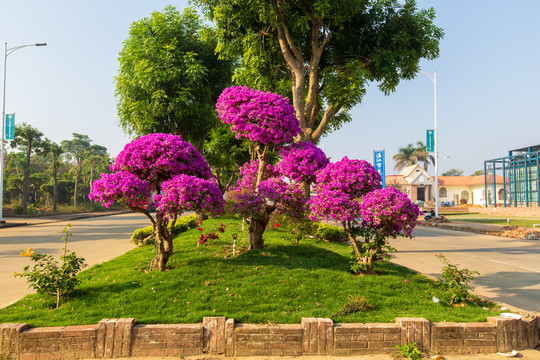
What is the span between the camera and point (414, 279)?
291 inches

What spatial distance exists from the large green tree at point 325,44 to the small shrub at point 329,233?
3.99 m

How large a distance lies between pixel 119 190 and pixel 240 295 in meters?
2.76

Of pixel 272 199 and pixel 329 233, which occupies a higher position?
pixel 272 199

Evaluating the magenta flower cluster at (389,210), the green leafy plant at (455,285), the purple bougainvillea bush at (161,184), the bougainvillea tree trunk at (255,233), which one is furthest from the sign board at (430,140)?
the purple bougainvillea bush at (161,184)

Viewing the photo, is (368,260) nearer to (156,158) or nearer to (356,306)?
(356,306)

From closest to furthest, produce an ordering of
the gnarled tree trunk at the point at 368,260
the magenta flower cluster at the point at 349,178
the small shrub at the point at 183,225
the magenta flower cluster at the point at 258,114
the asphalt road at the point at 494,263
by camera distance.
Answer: the gnarled tree trunk at the point at 368,260, the magenta flower cluster at the point at 349,178, the magenta flower cluster at the point at 258,114, the asphalt road at the point at 494,263, the small shrub at the point at 183,225

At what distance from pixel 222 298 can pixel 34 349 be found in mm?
2524

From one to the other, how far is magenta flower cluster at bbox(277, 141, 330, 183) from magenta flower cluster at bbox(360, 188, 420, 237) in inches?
62.9

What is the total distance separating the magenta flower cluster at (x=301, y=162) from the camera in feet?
26.8

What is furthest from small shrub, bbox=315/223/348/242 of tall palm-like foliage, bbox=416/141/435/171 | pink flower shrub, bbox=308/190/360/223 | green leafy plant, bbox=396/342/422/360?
tall palm-like foliage, bbox=416/141/435/171

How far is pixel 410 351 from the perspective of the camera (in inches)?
186

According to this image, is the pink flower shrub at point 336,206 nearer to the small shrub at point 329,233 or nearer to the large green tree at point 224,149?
the small shrub at point 329,233

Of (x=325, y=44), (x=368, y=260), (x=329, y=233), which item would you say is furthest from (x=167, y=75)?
(x=368, y=260)

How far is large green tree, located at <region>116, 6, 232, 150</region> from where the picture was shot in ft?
53.0
